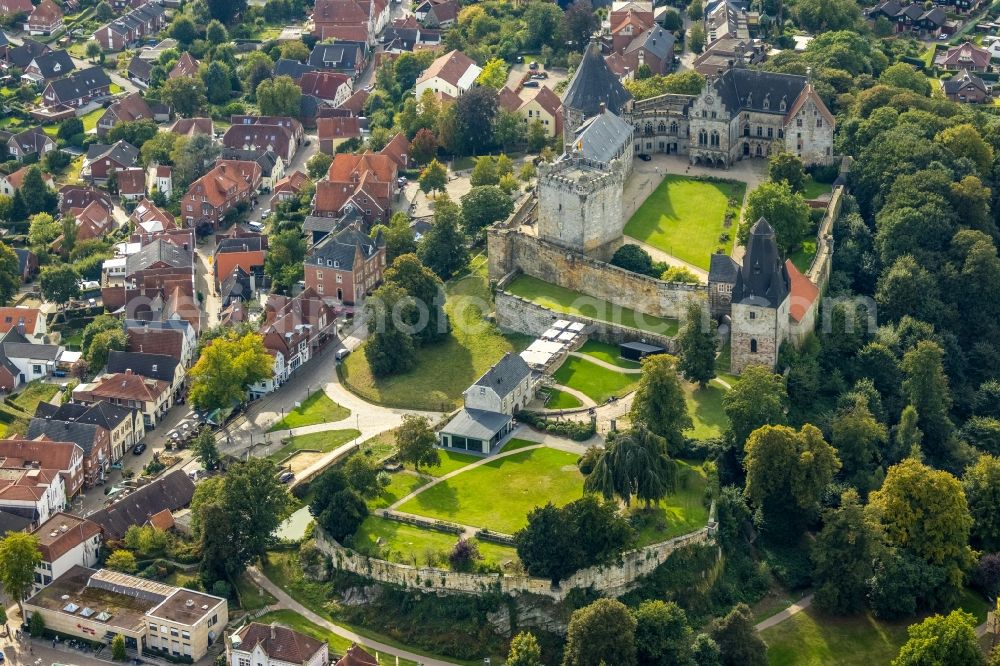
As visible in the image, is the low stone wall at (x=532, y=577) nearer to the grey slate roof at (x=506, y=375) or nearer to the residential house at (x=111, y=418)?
the grey slate roof at (x=506, y=375)

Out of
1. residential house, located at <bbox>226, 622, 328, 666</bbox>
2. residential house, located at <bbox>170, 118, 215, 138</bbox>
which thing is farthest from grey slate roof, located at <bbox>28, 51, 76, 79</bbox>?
residential house, located at <bbox>226, 622, 328, 666</bbox>

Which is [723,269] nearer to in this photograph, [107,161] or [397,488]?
[397,488]

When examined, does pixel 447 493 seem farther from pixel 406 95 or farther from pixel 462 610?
pixel 406 95

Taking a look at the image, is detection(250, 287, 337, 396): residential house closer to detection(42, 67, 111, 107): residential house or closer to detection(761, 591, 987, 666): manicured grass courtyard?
detection(761, 591, 987, 666): manicured grass courtyard

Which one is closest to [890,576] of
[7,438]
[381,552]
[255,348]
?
[381,552]

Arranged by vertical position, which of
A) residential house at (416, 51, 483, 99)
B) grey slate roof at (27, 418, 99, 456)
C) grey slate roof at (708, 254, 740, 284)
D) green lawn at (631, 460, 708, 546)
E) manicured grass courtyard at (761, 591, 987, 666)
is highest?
grey slate roof at (708, 254, 740, 284)

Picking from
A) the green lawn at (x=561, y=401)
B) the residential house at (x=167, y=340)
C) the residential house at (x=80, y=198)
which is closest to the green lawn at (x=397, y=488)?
the green lawn at (x=561, y=401)
